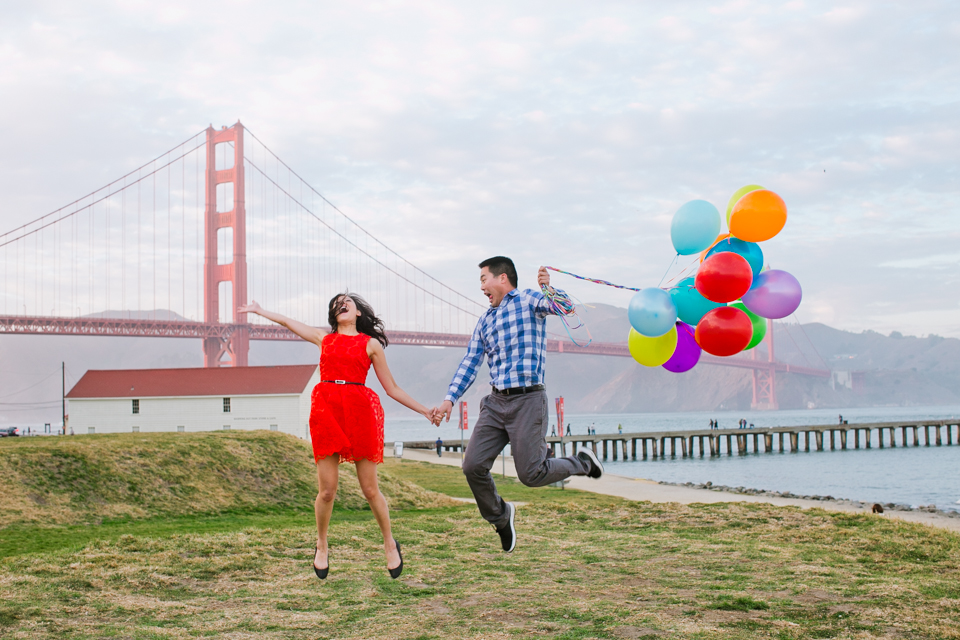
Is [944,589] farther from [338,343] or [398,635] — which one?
[338,343]

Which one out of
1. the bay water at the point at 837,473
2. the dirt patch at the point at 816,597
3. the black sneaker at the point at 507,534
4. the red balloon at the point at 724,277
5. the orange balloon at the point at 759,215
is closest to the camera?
the black sneaker at the point at 507,534

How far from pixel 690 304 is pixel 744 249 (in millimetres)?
933

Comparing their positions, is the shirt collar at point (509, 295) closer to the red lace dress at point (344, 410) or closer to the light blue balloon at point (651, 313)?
the red lace dress at point (344, 410)

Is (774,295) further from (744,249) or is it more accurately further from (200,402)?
(200,402)

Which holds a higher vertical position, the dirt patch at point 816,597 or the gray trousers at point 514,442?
the gray trousers at point 514,442

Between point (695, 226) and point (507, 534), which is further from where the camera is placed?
point (695, 226)

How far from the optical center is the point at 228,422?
38.3m

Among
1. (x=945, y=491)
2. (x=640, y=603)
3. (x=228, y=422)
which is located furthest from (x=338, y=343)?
(x=945, y=491)

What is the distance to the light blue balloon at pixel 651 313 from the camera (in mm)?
7738

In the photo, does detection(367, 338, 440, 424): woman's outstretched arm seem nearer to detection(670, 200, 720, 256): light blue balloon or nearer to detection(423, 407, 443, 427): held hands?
detection(423, 407, 443, 427): held hands

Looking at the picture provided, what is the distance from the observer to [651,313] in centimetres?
775

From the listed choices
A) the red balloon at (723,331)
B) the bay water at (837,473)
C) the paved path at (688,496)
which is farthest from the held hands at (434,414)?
the bay water at (837,473)

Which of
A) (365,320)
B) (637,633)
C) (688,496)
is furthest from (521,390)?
(688,496)

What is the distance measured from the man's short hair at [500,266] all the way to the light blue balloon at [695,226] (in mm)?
2860
